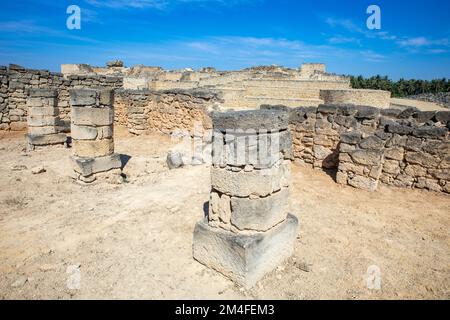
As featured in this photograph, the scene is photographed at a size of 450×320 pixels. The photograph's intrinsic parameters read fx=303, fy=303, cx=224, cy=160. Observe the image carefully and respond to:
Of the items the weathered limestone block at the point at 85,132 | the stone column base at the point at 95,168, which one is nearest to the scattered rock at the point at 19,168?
the stone column base at the point at 95,168

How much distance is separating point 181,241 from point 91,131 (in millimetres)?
3951

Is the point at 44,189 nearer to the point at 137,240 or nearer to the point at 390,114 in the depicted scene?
the point at 137,240

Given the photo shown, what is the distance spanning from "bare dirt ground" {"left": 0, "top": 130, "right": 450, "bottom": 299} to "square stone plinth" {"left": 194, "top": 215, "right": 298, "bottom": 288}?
0.12 meters

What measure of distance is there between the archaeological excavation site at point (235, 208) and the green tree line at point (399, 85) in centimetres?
4123

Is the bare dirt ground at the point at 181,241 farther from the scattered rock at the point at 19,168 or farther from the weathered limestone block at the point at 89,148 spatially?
the scattered rock at the point at 19,168

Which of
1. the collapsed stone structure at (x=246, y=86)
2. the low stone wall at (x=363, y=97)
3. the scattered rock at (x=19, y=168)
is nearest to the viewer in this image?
the scattered rock at (x=19, y=168)

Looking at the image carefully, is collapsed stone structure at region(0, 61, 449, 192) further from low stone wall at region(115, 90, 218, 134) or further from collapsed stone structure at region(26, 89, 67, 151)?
collapsed stone structure at region(26, 89, 67, 151)

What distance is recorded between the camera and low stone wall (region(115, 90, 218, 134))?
10344mm

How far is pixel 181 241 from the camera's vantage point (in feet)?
14.5

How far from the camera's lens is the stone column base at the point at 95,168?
6.82 meters

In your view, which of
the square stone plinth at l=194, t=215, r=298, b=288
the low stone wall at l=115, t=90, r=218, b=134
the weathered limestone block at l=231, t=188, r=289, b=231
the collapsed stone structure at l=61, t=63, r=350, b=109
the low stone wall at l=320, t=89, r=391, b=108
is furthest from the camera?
the collapsed stone structure at l=61, t=63, r=350, b=109

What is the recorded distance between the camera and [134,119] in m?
12.5

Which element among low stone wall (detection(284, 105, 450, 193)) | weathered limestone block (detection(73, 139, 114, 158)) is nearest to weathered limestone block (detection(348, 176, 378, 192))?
low stone wall (detection(284, 105, 450, 193))
